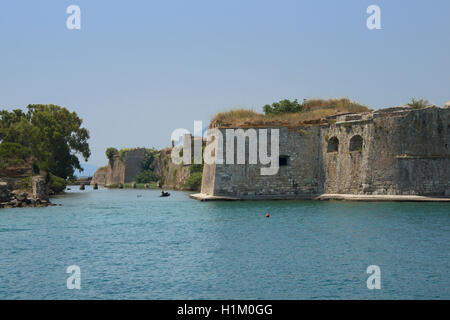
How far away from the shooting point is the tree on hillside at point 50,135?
5019 centimetres

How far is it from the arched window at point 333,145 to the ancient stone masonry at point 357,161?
0.07 m

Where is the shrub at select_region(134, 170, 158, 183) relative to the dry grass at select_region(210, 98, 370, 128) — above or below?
below

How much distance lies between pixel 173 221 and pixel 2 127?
38754 mm

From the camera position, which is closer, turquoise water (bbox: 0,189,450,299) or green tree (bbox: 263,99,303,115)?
turquoise water (bbox: 0,189,450,299)

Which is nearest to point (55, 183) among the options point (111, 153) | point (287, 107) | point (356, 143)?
point (287, 107)

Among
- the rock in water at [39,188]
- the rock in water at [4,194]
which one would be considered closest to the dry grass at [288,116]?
the rock in water at [39,188]

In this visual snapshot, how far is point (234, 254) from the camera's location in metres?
15.5

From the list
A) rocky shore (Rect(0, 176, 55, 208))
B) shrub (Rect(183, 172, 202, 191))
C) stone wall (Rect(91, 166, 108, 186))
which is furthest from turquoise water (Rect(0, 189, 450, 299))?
stone wall (Rect(91, 166, 108, 186))

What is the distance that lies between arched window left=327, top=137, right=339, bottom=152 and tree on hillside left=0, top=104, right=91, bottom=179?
29417 millimetres

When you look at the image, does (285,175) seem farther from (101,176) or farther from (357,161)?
(101,176)

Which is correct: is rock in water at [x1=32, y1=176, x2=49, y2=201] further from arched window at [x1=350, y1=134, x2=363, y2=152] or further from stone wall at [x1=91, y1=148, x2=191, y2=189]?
stone wall at [x1=91, y1=148, x2=191, y2=189]

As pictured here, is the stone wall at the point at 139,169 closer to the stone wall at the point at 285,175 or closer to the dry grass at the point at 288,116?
the dry grass at the point at 288,116

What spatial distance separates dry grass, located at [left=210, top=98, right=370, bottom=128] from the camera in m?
33.7
